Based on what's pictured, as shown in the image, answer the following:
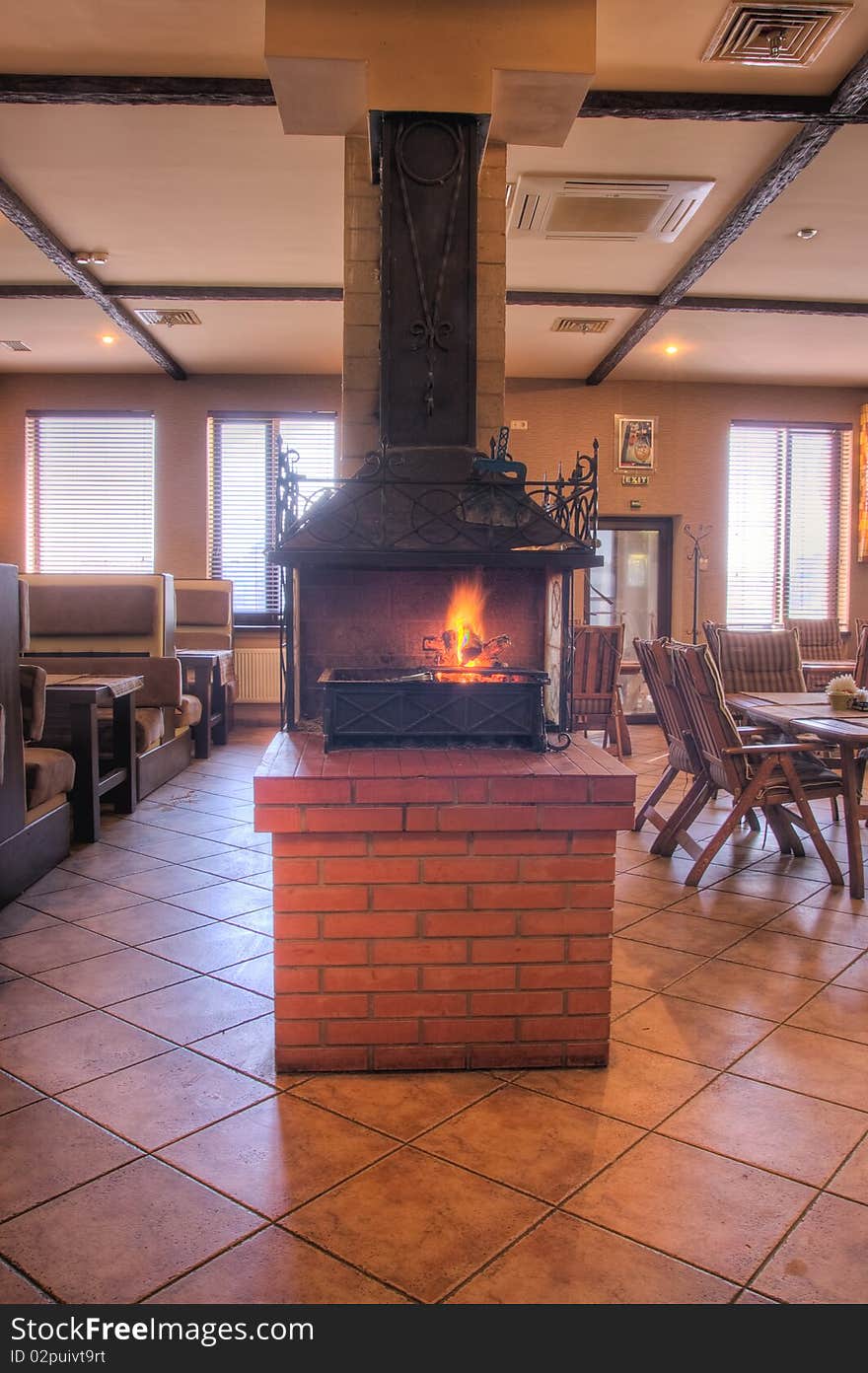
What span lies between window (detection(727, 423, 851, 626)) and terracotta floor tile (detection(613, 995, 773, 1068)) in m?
6.98

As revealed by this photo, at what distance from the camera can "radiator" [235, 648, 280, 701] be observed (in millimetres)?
8453

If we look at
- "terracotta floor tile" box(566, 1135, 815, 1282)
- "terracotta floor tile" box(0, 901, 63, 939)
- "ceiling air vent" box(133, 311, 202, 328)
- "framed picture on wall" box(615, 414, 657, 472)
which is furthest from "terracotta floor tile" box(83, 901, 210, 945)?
"framed picture on wall" box(615, 414, 657, 472)

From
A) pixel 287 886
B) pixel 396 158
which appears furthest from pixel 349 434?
pixel 287 886

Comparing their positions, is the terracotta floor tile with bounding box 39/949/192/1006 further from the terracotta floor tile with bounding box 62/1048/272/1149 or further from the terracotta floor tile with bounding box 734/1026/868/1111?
the terracotta floor tile with bounding box 734/1026/868/1111

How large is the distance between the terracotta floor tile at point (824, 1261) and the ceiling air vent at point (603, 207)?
15.4ft

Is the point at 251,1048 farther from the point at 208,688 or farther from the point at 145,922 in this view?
the point at 208,688

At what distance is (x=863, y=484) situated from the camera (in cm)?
891

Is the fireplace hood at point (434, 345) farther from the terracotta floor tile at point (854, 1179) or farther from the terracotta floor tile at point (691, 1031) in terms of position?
the terracotta floor tile at point (854, 1179)

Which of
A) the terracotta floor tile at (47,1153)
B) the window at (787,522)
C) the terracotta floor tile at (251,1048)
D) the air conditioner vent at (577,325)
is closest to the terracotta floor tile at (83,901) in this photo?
the terracotta floor tile at (251,1048)

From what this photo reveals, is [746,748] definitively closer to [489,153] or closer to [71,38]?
[489,153]

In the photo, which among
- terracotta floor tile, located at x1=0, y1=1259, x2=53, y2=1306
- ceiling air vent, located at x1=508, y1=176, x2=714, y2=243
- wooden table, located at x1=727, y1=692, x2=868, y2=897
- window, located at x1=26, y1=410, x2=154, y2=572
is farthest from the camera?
window, located at x1=26, y1=410, x2=154, y2=572

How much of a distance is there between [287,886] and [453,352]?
5.45 ft

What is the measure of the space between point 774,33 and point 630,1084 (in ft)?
12.7

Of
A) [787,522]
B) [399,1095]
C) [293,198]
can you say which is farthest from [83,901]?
[787,522]
